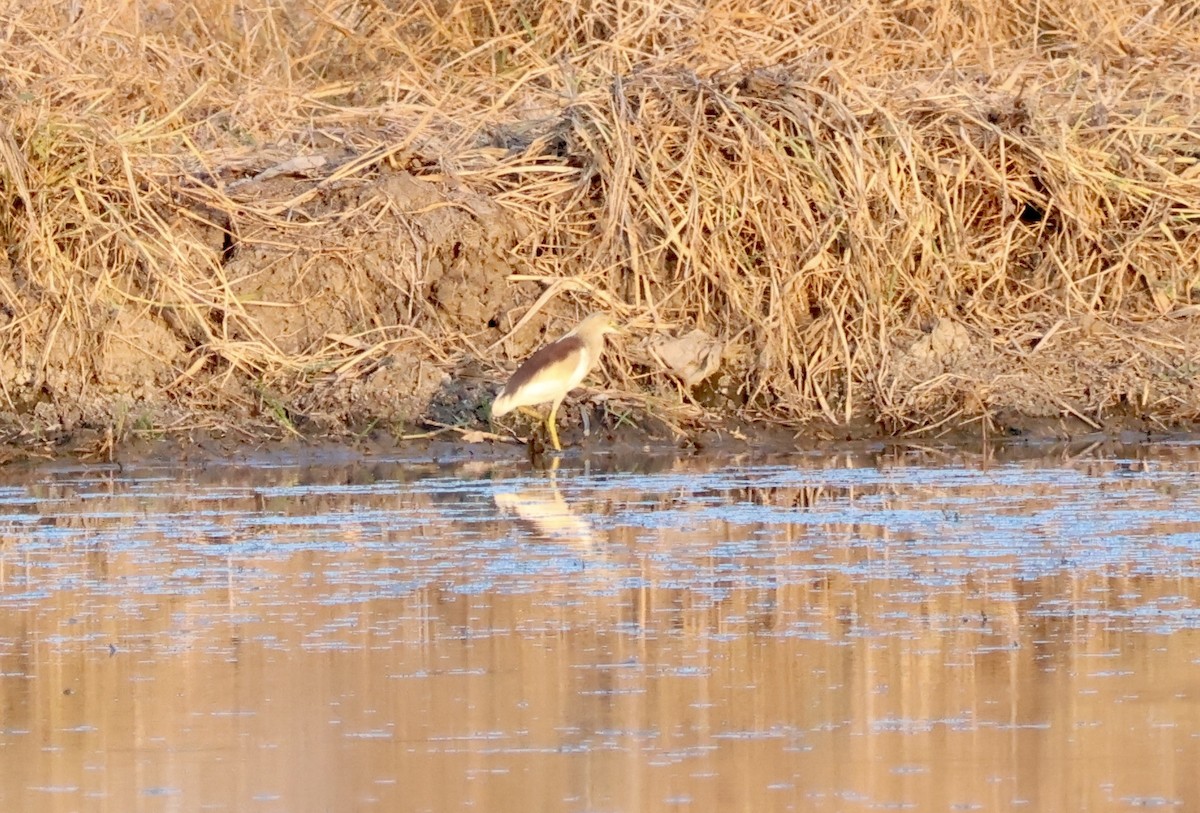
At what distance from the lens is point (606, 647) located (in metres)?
5.79

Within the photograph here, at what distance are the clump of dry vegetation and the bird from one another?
1.89ft

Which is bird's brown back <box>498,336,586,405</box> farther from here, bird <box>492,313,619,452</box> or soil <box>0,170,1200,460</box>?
soil <box>0,170,1200,460</box>

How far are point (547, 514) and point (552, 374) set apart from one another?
2.02 m

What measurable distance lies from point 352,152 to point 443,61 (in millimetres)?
1872

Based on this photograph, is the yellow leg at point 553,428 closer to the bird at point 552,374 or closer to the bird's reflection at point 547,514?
the bird at point 552,374

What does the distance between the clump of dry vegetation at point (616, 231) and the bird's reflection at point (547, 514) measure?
1.85 metres

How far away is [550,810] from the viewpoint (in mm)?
4254

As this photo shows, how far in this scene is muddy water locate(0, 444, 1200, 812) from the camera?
14.8 feet

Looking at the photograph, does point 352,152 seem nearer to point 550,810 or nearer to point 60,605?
point 60,605

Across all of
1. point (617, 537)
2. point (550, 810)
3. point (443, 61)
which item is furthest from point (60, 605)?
point (443, 61)

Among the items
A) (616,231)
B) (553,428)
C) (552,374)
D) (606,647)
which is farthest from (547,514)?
(616,231)

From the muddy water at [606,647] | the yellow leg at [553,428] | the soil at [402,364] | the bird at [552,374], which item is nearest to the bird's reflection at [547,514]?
the muddy water at [606,647]

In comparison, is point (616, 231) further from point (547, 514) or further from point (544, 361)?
point (547, 514)

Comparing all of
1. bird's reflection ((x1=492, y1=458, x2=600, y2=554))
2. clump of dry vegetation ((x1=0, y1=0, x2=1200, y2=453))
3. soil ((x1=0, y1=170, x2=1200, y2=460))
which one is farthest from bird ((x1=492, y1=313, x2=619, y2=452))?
bird's reflection ((x1=492, y1=458, x2=600, y2=554))
